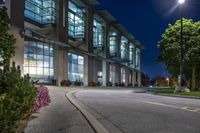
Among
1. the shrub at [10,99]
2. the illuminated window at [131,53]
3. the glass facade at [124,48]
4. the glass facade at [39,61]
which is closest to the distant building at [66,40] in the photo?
the glass facade at [39,61]

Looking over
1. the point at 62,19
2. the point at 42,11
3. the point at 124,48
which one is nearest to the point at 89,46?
the point at 62,19

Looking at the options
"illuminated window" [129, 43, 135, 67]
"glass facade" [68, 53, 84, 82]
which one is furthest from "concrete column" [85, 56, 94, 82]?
"illuminated window" [129, 43, 135, 67]

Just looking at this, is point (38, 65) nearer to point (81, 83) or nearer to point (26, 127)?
point (81, 83)

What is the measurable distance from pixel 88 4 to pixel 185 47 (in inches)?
1077

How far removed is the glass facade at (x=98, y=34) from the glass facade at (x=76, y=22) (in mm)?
9706

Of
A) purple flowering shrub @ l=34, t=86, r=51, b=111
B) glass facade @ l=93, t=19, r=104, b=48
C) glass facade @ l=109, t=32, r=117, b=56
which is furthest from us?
glass facade @ l=109, t=32, r=117, b=56

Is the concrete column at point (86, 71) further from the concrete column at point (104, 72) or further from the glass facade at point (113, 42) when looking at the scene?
the glass facade at point (113, 42)

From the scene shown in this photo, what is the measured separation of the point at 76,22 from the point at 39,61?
1635 centimetres

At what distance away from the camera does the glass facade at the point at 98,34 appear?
84.2 metres

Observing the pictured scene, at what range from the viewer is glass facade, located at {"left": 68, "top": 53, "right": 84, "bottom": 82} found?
69125 millimetres

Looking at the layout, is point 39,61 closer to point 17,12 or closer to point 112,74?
point 17,12

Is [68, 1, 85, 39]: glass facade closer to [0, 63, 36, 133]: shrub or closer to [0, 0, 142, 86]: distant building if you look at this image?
[0, 0, 142, 86]: distant building

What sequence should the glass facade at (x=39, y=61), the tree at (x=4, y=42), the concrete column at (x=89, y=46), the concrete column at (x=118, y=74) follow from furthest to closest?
the concrete column at (x=118, y=74) < the concrete column at (x=89, y=46) < the glass facade at (x=39, y=61) < the tree at (x=4, y=42)

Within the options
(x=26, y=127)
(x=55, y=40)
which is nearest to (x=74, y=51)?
(x=55, y=40)
